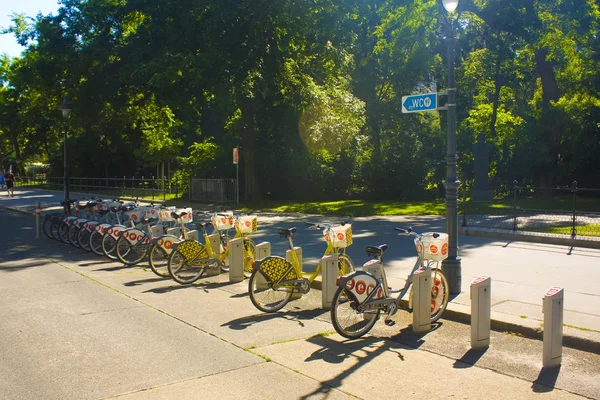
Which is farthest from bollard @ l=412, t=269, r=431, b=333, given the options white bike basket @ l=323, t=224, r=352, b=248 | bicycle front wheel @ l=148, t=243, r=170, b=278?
bicycle front wheel @ l=148, t=243, r=170, b=278

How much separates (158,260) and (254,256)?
1.71 metres

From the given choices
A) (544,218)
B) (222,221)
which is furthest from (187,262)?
(544,218)

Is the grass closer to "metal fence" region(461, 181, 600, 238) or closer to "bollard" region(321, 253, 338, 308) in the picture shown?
"metal fence" region(461, 181, 600, 238)

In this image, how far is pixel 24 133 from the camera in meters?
64.9

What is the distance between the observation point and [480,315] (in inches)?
256

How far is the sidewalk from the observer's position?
724 centimetres

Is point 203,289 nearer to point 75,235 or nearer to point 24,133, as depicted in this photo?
point 75,235

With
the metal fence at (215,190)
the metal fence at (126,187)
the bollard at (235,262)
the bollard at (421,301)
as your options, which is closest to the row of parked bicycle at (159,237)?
the bollard at (235,262)

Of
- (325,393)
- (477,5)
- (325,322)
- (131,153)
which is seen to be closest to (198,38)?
(477,5)

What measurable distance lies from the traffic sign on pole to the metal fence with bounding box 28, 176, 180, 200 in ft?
86.4

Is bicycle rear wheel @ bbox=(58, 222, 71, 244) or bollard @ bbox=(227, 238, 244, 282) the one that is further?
bicycle rear wheel @ bbox=(58, 222, 71, 244)

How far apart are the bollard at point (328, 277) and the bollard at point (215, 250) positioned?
10.4 ft

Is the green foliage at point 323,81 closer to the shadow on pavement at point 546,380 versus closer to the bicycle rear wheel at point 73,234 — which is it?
the bicycle rear wheel at point 73,234

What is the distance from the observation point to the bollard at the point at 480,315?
6.51m
